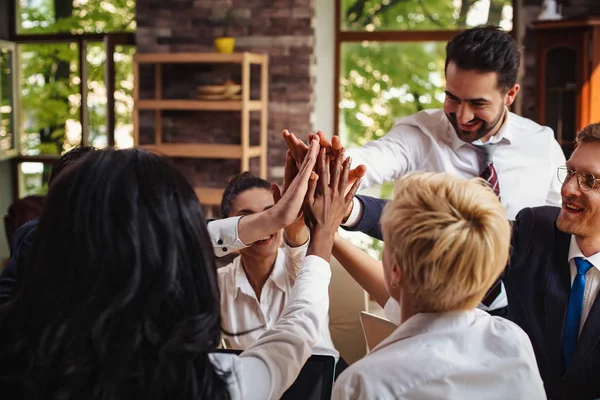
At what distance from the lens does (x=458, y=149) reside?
7.50 feet

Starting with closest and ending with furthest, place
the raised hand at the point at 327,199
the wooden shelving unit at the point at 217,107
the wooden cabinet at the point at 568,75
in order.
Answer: the raised hand at the point at 327,199
the wooden cabinet at the point at 568,75
the wooden shelving unit at the point at 217,107

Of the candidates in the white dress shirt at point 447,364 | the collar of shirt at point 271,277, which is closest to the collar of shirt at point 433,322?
the white dress shirt at point 447,364

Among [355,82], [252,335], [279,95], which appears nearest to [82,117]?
[279,95]

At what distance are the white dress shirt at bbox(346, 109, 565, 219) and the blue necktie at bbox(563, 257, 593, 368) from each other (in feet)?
1.61

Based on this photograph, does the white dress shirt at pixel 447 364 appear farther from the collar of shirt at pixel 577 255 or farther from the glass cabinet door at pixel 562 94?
the glass cabinet door at pixel 562 94

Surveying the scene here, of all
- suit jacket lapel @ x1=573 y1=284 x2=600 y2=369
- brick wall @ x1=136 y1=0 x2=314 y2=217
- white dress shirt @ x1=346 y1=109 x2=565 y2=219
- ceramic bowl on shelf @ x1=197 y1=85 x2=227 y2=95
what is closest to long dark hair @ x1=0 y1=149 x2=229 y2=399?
suit jacket lapel @ x1=573 y1=284 x2=600 y2=369

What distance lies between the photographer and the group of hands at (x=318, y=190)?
1.48 metres

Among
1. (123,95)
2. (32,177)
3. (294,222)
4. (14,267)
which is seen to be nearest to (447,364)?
(294,222)

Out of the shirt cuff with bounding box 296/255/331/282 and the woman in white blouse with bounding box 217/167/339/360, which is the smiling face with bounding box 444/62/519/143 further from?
the shirt cuff with bounding box 296/255/331/282

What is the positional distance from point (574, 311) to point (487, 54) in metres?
0.82

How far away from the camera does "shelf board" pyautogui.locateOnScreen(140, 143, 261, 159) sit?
4398 millimetres

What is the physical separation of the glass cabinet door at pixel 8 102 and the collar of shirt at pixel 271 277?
351 cm

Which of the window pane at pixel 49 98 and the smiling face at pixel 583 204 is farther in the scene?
the window pane at pixel 49 98

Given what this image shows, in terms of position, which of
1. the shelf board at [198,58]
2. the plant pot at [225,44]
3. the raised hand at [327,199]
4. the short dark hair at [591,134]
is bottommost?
the raised hand at [327,199]
